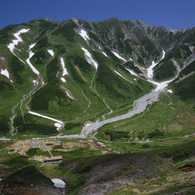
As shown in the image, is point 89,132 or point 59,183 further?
point 89,132

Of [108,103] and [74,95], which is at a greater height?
[74,95]

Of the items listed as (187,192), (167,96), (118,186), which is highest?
(167,96)

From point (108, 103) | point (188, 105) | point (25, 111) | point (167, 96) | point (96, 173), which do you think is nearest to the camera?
point (96, 173)

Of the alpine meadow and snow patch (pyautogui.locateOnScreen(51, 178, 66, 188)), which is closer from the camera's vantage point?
the alpine meadow

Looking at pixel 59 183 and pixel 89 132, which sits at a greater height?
pixel 89 132

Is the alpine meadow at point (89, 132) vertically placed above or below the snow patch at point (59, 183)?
above

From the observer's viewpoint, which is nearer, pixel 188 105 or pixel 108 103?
pixel 188 105

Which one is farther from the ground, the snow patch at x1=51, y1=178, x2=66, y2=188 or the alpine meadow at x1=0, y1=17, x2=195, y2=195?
the alpine meadow at x1=0, y1=17, x2=195, y2=195

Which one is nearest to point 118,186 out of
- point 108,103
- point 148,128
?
point 148,128

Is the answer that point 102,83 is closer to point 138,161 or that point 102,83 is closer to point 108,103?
point 108,103

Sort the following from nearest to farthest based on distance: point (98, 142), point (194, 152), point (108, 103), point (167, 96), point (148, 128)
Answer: point (194, 152)
point (98, 142)
point (148, 128)
point (108, 103)
point (167, 96)

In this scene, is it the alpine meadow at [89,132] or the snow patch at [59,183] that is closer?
the alpine meadow at [89,132]
